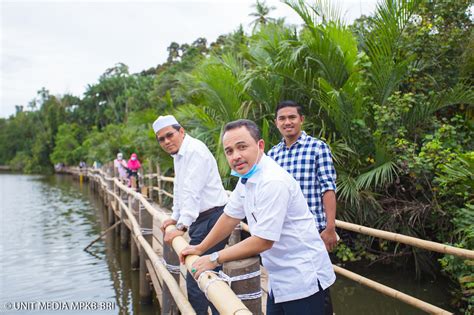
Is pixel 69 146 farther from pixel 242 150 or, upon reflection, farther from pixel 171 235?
pixel 242 150

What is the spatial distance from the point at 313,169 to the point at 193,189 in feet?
3.01

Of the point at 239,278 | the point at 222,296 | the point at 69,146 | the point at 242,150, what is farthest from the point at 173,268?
the point at 69,146

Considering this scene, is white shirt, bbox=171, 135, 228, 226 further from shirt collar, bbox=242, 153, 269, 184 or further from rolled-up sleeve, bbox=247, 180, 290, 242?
rolled-up sleeve, bbox=247, 180, 290, 242

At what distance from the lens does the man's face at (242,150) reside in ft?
6.93

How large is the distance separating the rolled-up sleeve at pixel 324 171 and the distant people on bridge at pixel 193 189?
32.3 inches

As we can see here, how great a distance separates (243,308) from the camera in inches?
63.2

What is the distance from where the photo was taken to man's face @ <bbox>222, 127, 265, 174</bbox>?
2.11 meters

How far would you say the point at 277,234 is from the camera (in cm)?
194

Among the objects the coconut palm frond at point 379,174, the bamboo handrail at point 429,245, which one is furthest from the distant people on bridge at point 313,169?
the coconut palm frond at point 379,174

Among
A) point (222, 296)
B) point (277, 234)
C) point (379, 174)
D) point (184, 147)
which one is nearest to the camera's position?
point (222, 296)

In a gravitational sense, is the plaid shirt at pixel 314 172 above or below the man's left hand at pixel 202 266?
above

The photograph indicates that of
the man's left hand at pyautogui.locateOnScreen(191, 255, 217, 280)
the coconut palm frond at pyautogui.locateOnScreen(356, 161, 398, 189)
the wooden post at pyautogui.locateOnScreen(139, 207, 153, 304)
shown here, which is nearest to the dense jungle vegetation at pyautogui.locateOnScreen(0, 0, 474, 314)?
the coconut palm frond at pyautogui.locateOnScreen(356, 161, 398, 189)

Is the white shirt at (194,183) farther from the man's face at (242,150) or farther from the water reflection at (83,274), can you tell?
the water reflection at (83,274)

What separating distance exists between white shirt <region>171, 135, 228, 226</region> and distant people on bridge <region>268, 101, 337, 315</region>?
0.59 m
